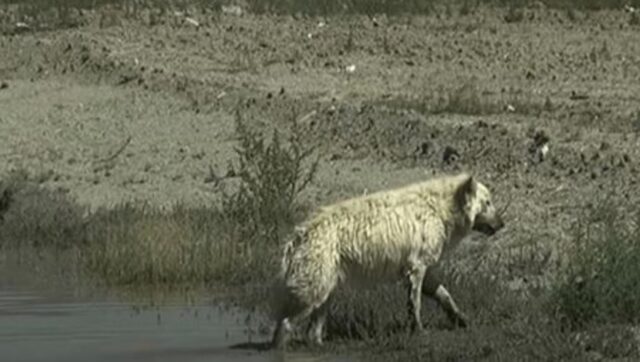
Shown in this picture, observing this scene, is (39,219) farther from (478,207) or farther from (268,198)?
(478,207)

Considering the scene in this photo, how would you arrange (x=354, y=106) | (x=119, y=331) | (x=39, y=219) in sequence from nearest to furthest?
1. (x=119, y=331)
2. (x=39, y=219)
3. (x=354, y=106)

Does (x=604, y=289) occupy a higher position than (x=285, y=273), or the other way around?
(x=285, y=273)

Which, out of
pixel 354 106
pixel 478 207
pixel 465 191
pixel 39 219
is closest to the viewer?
pixel 465 191

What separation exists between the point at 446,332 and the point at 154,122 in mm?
13746

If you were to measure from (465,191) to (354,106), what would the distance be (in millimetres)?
12106

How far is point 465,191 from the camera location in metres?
15.7

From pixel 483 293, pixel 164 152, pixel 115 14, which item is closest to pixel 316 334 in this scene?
pixel 483 293

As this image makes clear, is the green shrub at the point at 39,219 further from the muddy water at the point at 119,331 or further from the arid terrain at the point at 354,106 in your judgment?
the muddy water at the point at 119,331

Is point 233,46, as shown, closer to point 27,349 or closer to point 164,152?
point 164,152

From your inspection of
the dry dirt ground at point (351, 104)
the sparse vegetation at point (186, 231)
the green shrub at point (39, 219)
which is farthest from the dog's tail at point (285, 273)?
the green shrub at point (39, 219)

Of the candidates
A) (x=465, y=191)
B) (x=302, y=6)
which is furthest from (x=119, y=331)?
(x=302, y=6)

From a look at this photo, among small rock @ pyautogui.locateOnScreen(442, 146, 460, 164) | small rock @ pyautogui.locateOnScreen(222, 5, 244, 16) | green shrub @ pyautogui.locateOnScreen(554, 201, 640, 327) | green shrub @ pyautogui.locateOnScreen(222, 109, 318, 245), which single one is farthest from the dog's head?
small rock @ pyautogui.locateOnScreen(222, 5, 244, 16)

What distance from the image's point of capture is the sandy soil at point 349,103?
23.5 meters

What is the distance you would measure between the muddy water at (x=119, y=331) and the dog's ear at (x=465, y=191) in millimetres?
1736
